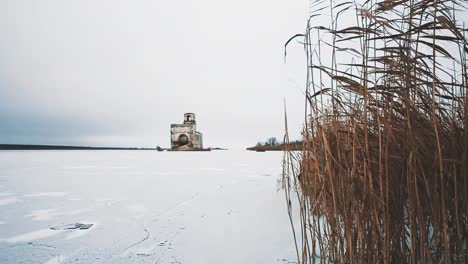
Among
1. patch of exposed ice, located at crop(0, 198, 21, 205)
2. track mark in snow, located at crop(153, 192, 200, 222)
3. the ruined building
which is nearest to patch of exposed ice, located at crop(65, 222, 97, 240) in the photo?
track mark in snow, located at crop(153, 192, 200, 222)

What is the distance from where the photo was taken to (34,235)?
5.45ft

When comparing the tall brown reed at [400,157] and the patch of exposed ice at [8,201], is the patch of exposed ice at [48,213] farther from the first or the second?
the tall brown reed at [400,157]

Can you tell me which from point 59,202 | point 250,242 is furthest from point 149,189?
point 250,242

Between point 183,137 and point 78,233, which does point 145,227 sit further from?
point 183,137

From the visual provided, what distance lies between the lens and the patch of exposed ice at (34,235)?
1.56 metres

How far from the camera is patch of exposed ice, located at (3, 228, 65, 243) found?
1.56m

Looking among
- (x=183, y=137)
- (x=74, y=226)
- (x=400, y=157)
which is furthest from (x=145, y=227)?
(x=183, y=137)

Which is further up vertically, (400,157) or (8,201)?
(400,157)

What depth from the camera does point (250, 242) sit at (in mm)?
1534

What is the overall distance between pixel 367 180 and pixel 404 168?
0.39ft

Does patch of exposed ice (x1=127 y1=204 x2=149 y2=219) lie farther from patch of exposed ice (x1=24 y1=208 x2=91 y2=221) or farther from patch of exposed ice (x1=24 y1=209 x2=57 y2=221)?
patch of exposed ice (x1=24 y1=209 x2=57 y2=221)

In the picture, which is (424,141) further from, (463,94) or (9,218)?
(9,218)

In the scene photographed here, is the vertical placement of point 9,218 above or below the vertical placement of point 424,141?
below

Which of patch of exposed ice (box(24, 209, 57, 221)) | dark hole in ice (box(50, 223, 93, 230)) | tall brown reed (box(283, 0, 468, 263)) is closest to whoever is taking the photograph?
tall brown reed (box(283, 0, 468, 263))
